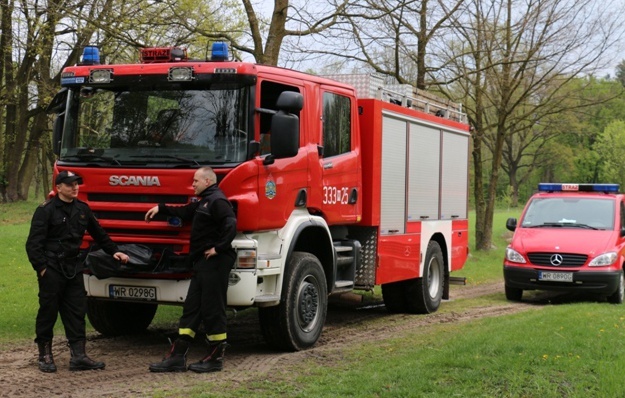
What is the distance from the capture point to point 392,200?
1171 cm

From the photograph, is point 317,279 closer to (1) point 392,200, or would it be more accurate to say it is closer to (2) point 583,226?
(1) point 392,200

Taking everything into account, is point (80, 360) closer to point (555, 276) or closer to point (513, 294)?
point (555, 276)

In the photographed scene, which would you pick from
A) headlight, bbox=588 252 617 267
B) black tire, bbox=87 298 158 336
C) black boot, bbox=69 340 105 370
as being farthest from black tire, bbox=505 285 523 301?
black boot, bbox=69 340 105 370

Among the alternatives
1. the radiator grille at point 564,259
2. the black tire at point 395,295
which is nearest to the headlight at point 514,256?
the radiator grille at point 564,259

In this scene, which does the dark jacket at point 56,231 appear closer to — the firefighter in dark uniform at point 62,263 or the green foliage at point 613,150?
the firefighter in dark uniform at point 62,263

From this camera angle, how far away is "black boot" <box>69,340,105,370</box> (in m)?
8.00

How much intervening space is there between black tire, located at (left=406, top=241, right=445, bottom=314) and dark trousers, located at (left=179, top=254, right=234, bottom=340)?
18.2 feet

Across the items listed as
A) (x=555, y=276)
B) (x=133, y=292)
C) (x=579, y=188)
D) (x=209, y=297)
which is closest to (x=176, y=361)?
(x=209, y=297)

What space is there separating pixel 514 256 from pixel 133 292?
8.30 metres

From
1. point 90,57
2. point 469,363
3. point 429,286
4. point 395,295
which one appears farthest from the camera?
point 429,286

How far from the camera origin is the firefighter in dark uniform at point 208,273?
7.87 metres

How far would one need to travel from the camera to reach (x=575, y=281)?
47.4ft

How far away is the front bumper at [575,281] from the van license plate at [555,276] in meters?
0.05

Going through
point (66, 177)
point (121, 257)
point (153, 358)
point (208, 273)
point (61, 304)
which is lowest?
point (153, 358)
